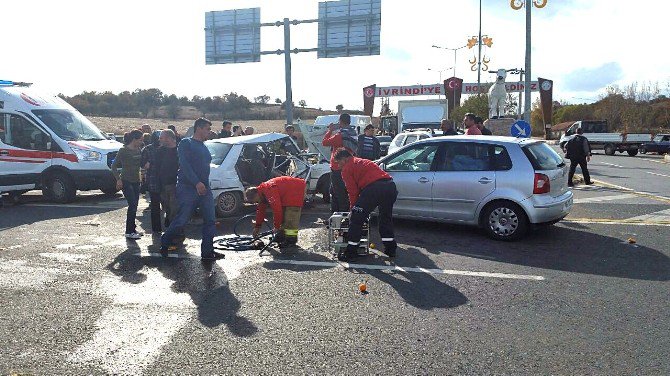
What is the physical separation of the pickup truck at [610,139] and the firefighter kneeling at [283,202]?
2980 centimetres

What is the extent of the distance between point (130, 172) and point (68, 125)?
579cm

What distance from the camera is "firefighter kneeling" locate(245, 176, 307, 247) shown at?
25.2 feet

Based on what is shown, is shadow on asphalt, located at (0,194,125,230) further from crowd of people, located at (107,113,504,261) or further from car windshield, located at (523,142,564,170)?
car windshield, located at (523,142,564,170)

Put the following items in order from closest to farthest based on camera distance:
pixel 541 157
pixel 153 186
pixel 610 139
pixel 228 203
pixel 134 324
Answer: pixel 134 324 < pixel 541 157 < pixel 153 186 < pixel 228 203 < pixel 610 139

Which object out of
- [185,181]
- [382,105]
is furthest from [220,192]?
[382,105]

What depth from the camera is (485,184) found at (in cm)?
827

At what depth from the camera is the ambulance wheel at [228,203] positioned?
10289mm

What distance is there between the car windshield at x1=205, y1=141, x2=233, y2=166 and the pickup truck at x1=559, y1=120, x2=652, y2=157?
2809 cm

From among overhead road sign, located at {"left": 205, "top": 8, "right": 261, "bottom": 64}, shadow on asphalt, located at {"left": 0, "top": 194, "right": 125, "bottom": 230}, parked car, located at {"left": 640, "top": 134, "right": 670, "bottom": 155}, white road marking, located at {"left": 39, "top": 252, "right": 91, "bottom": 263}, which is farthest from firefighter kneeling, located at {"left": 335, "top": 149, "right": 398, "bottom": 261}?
parked car, located at {"left": 640, "top": 134, "right": 670, "bottom": 155}

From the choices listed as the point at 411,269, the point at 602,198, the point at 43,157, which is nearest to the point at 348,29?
the point at 602,198

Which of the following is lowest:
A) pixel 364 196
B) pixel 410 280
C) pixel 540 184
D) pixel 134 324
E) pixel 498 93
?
pixel 134 324

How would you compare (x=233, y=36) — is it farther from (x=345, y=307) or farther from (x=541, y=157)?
(x=345, y=307)

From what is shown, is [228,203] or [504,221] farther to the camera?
[228,203]

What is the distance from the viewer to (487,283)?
241 inches
